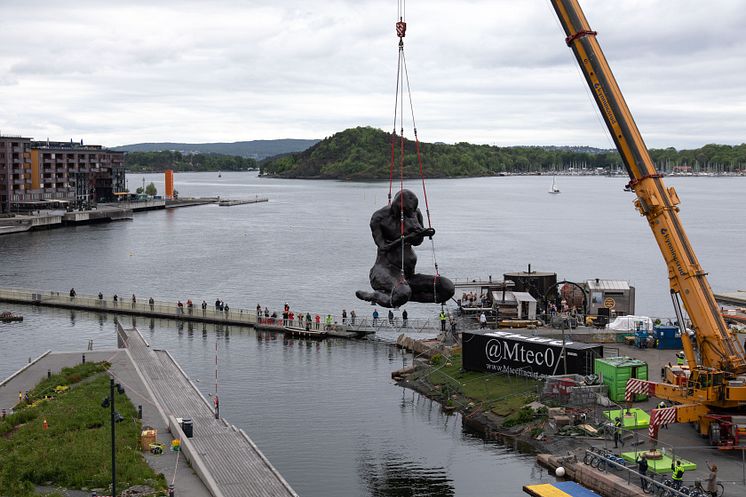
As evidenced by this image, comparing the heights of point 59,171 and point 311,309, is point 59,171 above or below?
above

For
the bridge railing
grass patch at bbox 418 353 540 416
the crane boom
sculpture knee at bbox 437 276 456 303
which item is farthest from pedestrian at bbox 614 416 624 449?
the bridge railing

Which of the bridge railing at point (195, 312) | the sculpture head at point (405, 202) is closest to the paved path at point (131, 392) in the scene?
the sculpture head at point (405, 202)

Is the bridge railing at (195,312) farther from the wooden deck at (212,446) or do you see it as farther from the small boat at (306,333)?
the wooden deck at (212,446)

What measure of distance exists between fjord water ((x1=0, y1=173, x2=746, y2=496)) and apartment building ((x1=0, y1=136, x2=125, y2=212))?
1218 cm

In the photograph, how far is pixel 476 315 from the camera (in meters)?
59.2

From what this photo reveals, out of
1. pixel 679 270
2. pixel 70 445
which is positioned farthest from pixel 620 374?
pixel 70 445

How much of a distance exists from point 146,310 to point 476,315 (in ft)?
Answer: 84.8

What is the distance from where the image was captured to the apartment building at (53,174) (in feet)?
513

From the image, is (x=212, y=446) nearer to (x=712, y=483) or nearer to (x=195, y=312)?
(x=712, y=483)

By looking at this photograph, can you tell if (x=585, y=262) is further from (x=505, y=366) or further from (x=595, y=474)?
(x=595, y=474)

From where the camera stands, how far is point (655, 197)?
1288 inches

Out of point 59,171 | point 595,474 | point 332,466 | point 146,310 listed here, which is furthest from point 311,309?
point 59,171

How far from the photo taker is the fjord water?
36.6 m

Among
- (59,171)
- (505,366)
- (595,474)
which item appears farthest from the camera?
(59,171)
